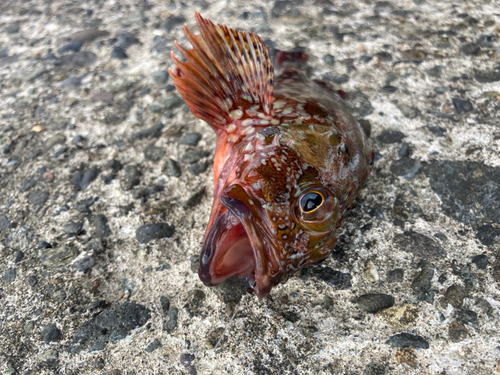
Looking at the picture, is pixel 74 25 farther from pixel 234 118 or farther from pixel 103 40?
pixel 234 118

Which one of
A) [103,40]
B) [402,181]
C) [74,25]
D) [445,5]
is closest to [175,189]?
[402,181]

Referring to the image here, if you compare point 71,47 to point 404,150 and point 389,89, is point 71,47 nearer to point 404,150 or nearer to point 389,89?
point 389,89

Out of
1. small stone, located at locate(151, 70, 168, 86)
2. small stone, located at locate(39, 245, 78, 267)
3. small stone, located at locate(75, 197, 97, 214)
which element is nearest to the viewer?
small stone, located at locate(39, 245, 78, 267)

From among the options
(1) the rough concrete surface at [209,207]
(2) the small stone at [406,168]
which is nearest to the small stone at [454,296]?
(1) the rough concrete surface at [209,207]

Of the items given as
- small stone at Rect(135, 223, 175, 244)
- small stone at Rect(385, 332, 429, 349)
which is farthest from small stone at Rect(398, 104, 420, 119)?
small stone at Rect(135, 223, 175, 244)

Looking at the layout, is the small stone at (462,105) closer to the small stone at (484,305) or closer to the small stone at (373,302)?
the small stone at (484,305)

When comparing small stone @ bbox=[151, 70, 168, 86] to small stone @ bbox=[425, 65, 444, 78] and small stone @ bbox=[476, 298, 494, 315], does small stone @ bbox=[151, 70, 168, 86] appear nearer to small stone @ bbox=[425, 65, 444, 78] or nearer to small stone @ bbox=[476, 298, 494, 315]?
small stone @ bbox=[425, 65, 444, 78]
